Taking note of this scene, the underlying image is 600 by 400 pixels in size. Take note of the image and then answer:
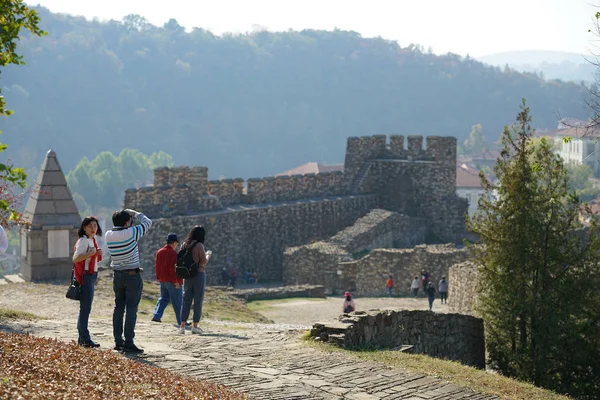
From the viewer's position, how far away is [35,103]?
15412 cm

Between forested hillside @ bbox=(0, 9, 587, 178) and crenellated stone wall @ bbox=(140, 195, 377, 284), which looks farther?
forested hillside @ bbox=(0, 9, 587, 178)

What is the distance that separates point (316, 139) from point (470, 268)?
493 ft

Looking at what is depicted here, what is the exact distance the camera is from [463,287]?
850 inches

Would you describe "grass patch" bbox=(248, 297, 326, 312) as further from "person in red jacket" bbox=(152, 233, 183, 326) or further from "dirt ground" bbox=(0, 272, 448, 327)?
"person in red jacket" bbox=(152, 233, 183, 326)

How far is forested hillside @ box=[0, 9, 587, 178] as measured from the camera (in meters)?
157

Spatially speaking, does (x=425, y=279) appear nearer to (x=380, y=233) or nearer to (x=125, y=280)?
(x=380, y=233)

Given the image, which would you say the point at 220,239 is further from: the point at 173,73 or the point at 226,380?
the point at 173,73

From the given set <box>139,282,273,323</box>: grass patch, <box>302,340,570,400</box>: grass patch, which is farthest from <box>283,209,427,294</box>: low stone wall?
<box>302,340,570,400</box>: grass patch

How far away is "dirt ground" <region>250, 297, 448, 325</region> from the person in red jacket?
20.1 ft

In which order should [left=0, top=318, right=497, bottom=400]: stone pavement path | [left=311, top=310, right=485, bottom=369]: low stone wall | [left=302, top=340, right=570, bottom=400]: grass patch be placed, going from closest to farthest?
1. [left=0, top=318, right=497, bottom=400]: stone pavement path
2. [left=302, top=340, right=570, bottom=400]: grass patch
3. [left=311, top=310, right=485, bottom=369]: low stone wall

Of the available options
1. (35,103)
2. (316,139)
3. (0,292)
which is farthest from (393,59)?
(0,292)

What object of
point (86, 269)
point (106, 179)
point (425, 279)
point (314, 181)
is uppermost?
point (106, 179)

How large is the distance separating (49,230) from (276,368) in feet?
32.3

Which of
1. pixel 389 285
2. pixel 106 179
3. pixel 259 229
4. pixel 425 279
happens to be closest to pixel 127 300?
pixel 389 285
